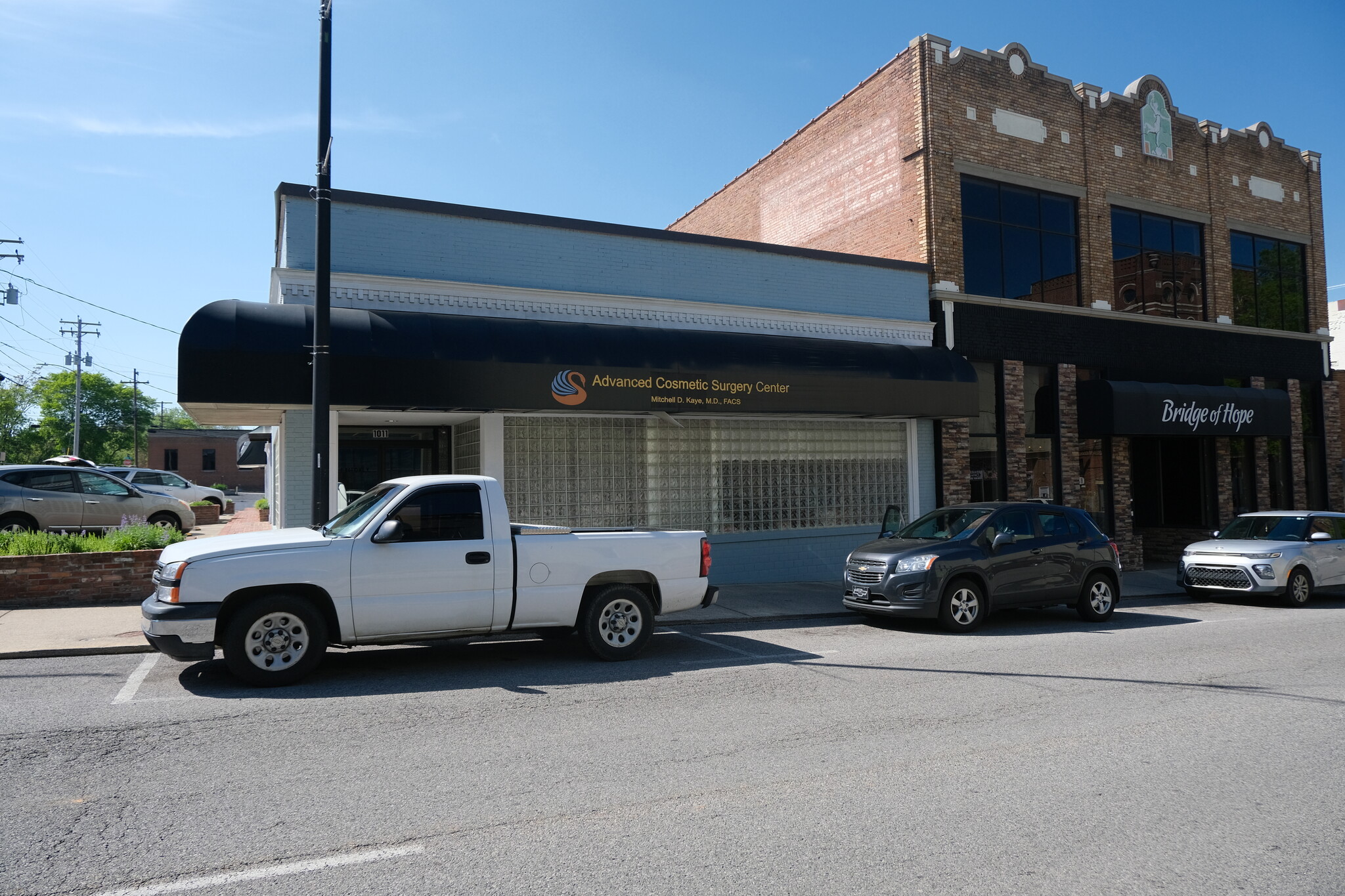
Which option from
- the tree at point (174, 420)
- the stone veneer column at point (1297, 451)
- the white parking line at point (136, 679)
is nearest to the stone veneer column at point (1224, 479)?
the stone veneer column at point (1297, 451)

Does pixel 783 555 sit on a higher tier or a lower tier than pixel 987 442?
lower

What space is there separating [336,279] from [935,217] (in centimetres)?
1097

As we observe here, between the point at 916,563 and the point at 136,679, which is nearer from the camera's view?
the point at 136,679

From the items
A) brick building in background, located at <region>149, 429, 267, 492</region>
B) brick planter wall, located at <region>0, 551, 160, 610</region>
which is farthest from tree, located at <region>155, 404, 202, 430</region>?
brick planter wall, located at <region>0, 551, 160, 610</region>

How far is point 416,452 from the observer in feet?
48.6

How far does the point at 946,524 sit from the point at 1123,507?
9448 mm

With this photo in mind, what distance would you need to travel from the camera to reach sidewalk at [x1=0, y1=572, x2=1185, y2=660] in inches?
350

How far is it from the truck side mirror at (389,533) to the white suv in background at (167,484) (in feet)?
63.7

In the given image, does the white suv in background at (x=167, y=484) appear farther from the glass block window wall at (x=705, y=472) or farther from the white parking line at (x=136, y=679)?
the white parking line at (x=136, y=679)

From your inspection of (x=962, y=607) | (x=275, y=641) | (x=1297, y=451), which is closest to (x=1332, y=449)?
(x=1297, y=451)

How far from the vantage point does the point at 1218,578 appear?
47.4ft

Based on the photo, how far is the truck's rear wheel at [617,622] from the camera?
8.62 meters

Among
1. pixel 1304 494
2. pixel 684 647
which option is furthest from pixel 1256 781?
pixel 1304 494

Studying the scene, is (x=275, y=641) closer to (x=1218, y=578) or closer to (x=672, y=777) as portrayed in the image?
(x=672, y=777)
